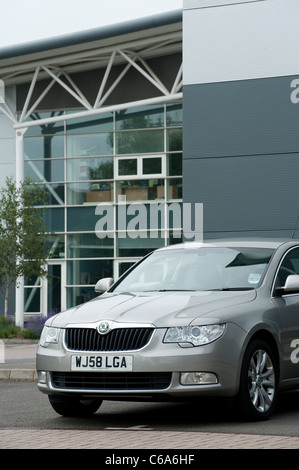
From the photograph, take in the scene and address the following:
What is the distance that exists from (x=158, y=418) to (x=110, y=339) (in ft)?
3.34

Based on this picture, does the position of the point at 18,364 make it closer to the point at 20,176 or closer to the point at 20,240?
the point at 20,240

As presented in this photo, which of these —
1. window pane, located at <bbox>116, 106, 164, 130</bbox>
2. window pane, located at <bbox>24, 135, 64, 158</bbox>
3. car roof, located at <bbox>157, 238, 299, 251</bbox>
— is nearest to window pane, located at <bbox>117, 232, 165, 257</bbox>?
window pane, located at <bbox>116, 106, 164, 130</bbox>

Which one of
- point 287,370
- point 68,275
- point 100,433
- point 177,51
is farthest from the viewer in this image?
point 68,275

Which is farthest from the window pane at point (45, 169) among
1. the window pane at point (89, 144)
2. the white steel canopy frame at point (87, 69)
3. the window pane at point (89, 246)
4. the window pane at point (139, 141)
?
the window pane at point (139, 141)

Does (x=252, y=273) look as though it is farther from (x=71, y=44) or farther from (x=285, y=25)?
(x=71, y=44)

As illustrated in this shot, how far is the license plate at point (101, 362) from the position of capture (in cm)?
815

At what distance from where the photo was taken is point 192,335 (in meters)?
8.12

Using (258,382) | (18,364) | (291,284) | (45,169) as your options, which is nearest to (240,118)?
(18,364)

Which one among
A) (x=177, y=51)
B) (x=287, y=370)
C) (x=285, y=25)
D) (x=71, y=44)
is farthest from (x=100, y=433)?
(x=177, y=51)

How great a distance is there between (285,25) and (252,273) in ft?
39.4

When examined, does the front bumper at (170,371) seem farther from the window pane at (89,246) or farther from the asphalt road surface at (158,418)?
the window pane at (89,246)

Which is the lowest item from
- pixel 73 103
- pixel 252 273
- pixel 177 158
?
pixel 252 273

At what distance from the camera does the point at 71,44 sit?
95.9ft
